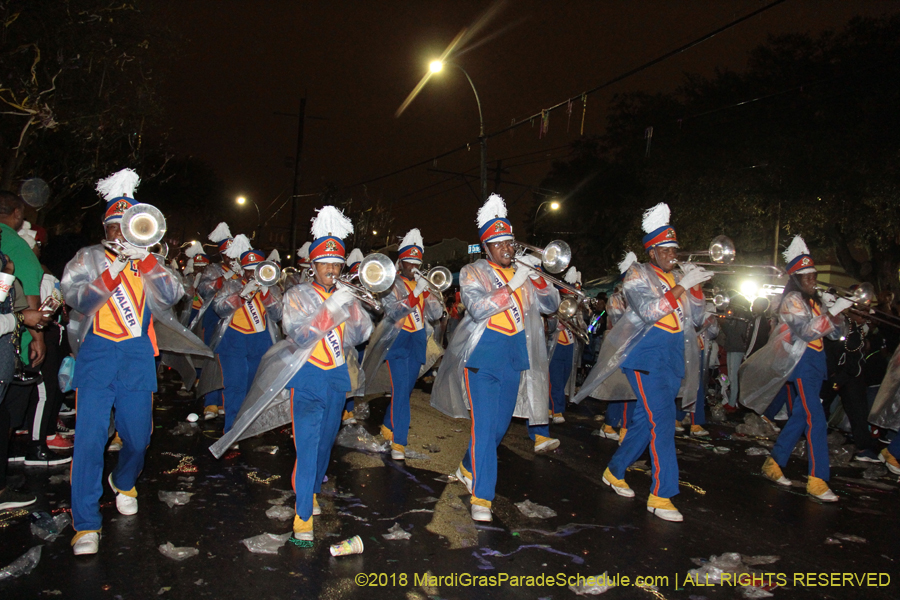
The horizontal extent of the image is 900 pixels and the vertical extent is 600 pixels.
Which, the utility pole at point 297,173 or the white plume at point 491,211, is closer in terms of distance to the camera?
the white plume at point 491,211

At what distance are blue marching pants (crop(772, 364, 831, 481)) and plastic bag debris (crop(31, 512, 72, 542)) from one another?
20.4 feet

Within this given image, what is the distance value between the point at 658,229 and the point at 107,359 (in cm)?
457

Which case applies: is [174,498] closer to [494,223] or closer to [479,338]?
[479,338]

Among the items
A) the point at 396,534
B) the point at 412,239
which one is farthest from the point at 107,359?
the point at 412,239

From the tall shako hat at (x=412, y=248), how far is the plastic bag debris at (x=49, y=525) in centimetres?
414

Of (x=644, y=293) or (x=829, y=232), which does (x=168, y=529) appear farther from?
(x=829, y=232)

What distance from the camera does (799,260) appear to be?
6.58 metres

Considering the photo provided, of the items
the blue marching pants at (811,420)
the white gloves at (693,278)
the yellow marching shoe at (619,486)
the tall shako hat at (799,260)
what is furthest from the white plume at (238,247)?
the blue marching pants at (811,420)

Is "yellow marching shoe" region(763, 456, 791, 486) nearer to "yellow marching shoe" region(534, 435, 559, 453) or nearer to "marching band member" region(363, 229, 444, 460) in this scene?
"yellow marching shoe" region(534, 435, 559, 453)

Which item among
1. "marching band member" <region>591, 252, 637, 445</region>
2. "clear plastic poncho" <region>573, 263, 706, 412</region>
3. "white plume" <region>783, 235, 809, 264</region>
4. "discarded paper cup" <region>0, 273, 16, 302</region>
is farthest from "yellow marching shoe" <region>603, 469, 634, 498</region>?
"discarded paper cup" <region>0, 273, 16, 302</region>

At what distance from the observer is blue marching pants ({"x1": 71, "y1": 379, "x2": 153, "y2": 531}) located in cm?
405

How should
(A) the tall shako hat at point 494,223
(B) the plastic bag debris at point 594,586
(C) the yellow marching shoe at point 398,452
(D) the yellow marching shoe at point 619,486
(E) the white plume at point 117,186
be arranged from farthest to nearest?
(C) the yellow marching shoe at point 398,452
(D) the yellow marching shoe at point 619,486
(A) the tall shako hat at point 494,223
(E) the white plume at point 117,186
(B) the plastic bag debris at point 594,586

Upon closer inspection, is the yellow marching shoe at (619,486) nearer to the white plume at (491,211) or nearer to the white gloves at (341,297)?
the white plume at (491,211)

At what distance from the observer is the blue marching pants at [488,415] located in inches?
195
